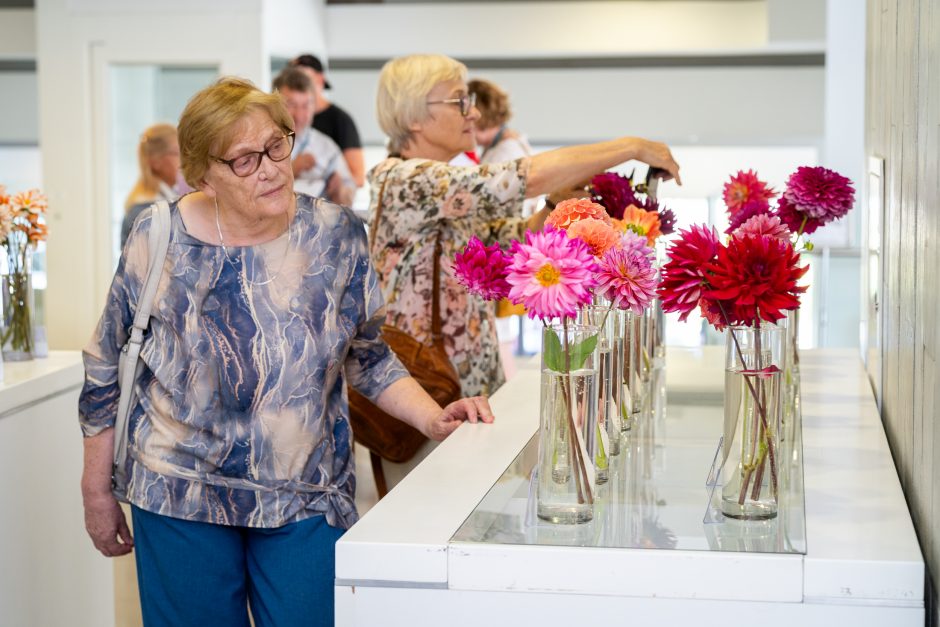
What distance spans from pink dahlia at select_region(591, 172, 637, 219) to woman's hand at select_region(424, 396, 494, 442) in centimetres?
48

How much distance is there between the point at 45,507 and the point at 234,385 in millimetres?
1022

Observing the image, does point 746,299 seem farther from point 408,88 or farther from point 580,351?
point 408,88

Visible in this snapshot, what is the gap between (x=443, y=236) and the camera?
Answer: 274 cm

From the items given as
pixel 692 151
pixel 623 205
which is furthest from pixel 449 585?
pixel 692 151

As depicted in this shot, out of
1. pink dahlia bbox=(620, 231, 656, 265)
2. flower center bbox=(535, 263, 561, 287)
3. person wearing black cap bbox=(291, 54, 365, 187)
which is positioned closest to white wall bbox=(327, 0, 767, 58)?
person wearing black cap bbox=(291, 54, 365, 187)

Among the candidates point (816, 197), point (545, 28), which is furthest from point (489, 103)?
point (545, 28)

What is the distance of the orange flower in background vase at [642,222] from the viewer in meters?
2.06

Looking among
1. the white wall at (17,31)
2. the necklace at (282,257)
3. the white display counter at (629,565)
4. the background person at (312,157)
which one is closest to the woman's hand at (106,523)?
the necklace at (282,257)

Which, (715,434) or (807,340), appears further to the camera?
(807,340)

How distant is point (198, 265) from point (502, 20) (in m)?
7.50

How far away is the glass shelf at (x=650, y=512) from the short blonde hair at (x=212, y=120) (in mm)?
673

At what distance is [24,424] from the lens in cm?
260

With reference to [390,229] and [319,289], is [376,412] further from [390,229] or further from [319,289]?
[319,289]

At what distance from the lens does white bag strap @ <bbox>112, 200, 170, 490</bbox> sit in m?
1.94
